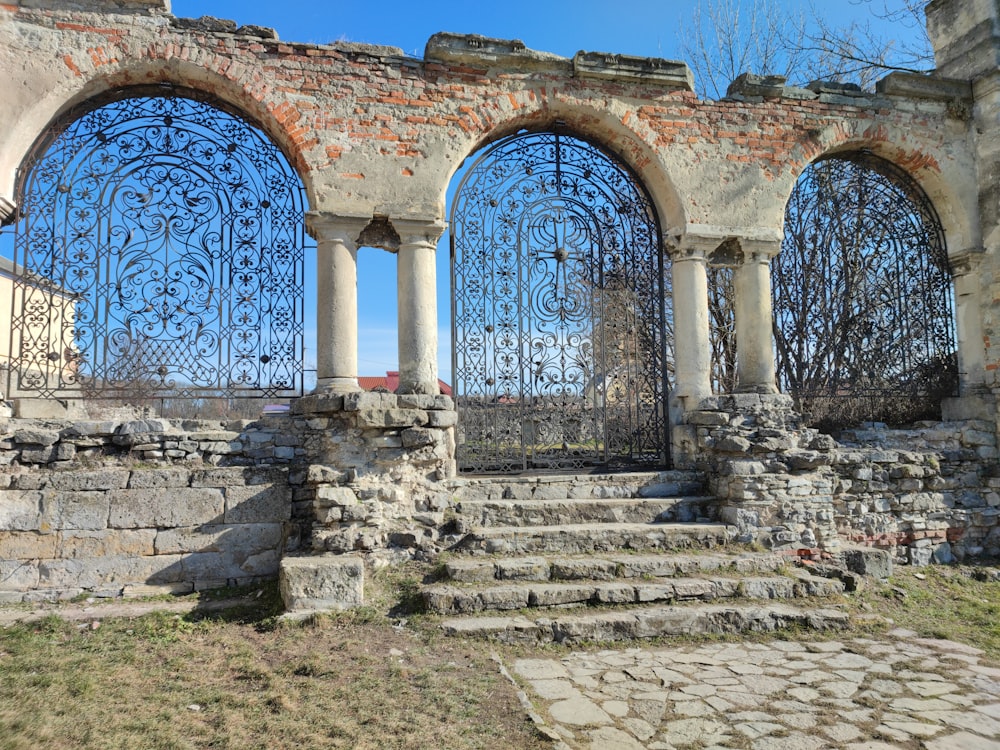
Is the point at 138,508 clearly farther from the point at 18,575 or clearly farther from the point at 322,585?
the point at 322,585

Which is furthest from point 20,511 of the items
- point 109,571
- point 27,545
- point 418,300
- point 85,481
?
point 418,300

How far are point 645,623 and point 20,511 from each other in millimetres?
5185

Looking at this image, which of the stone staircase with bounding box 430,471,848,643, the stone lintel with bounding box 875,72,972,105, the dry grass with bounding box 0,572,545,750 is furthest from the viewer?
the stone lintel with bounding box 875,72,972,105

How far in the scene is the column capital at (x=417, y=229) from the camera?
703 cm

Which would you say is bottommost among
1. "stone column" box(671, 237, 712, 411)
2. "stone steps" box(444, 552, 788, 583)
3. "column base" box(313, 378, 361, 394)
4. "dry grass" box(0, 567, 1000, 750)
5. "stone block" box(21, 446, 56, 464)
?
"dry grass" box(0, 567, 1000, 750)

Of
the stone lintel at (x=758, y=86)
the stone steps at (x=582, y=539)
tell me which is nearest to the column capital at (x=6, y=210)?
the stone steps at (x=582, y=539)

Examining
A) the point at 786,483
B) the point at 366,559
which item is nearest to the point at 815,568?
the point at 786,483

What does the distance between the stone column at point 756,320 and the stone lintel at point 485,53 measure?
304cm

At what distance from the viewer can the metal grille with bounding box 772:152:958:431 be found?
8922 mm

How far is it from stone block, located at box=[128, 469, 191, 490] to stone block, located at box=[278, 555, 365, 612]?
1442mm

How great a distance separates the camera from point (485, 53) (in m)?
7.31

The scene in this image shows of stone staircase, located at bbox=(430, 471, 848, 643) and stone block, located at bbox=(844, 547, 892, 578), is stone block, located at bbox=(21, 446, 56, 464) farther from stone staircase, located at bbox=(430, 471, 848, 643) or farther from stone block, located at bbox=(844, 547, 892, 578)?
stone block, located at bbox=(844, 547, 892, 578)

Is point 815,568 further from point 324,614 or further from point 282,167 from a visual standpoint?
point 282,167

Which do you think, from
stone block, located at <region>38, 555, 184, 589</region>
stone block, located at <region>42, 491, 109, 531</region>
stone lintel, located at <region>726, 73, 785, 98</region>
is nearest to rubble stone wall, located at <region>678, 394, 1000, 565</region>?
stone lintel, located at <region>726, 73, 785, 98</region>
